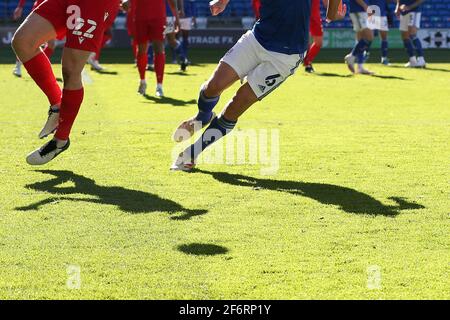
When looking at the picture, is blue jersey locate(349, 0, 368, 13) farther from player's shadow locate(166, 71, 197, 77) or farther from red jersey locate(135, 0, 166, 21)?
red jersey locate(135, 0, 166, 21)

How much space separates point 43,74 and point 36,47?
0.44m

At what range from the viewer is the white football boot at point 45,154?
8.04 m

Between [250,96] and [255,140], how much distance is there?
6.93ft

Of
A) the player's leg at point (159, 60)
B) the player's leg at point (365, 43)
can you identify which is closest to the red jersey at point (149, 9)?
the player's leg at point (159, 60)

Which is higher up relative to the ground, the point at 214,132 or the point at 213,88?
the point at 213,88

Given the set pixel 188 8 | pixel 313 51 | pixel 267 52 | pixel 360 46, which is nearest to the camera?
pixel 267 52

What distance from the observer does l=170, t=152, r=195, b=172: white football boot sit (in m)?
8.21

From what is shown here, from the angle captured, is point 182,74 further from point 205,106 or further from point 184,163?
point 184,163

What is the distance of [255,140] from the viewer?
33.0 ft

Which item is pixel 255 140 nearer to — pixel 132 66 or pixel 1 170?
pixel 1 170

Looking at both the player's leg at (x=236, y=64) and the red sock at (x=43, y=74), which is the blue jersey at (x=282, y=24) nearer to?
the player's leg at (x=236, y=64)

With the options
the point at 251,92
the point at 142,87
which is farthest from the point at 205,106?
the point at 142,87

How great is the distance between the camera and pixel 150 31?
15047 millimetres

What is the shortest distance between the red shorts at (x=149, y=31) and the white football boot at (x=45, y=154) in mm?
7090
